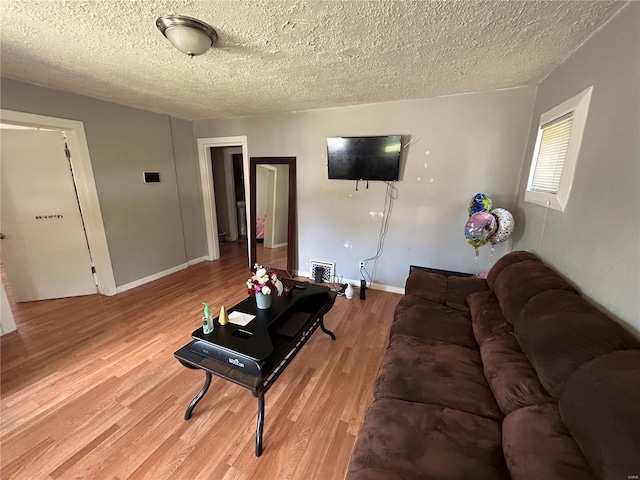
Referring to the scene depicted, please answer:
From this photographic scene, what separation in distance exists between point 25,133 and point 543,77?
5012 millimetres

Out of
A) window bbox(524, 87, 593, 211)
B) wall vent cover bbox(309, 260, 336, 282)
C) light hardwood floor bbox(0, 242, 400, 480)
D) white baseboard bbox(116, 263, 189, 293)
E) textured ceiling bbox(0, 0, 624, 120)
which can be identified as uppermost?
textured ceiling bbox(0, 0, 624, 120)

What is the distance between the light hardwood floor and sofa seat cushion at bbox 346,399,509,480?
49 centimetres

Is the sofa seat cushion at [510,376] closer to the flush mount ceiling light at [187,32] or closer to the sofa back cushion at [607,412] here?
the sofa back cushion at [607,412]

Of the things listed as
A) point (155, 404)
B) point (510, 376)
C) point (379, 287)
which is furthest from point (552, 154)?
point (155, 404)

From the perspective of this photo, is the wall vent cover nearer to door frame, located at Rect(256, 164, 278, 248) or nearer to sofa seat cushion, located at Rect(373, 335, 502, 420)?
door frame, located at Rect(256, 164, 278, 248)

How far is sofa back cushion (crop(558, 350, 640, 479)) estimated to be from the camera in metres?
0.66

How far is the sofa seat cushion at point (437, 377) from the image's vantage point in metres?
1.19

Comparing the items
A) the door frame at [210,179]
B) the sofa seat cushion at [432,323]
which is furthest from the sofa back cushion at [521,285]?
the door frame at [210,179]

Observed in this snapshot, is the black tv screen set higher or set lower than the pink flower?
higher

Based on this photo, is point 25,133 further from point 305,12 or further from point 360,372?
point 360,372

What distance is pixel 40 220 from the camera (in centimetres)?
282

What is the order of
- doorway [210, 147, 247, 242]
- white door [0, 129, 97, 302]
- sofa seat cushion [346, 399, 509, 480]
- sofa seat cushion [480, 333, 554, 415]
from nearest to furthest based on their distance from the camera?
sofa seat cushion [346, 399, 509, 480]
sofa seat cushion [480, 333, 554, 415]
white door [0, 129, 97, 302]
doorway [210, 147, 247, 242]

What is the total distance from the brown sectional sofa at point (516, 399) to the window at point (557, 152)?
613mm

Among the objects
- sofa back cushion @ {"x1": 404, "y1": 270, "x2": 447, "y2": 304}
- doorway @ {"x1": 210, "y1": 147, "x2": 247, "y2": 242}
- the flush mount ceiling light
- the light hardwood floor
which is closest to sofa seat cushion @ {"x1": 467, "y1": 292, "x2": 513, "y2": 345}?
sofa back cushion @ {"x1": 404, "y1": 270, "x2": 447, "y2": 304}
